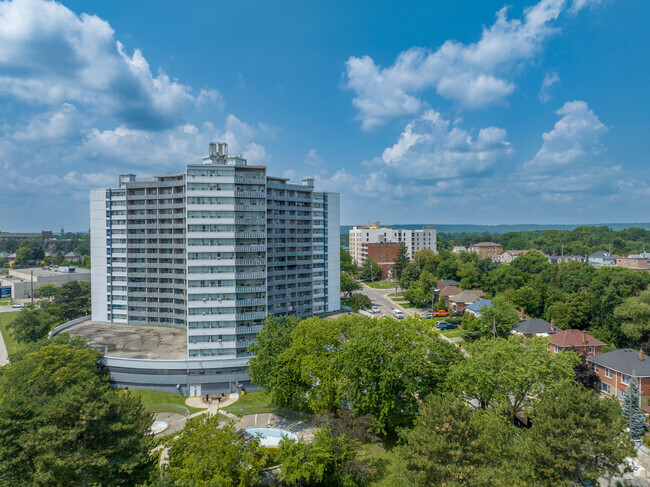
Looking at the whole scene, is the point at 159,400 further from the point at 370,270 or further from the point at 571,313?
the point at 370,270

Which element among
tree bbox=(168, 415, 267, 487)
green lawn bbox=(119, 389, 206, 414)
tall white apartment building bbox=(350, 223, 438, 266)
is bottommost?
green lawn bbox=(119, 389, 206, 414)

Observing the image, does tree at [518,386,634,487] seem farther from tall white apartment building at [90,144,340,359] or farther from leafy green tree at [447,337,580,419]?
tall white apartment building at [90,144,340,359]

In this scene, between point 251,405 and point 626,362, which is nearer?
point 251,405

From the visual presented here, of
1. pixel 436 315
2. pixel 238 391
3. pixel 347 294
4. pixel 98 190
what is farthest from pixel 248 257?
pixel 347 294

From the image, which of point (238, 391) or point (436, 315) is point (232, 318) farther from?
point (436, 315)

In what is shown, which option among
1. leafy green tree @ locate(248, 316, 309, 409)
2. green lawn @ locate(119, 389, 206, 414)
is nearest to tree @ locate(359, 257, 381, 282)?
leafy green tree @ locate(248, 316, 309, 409)

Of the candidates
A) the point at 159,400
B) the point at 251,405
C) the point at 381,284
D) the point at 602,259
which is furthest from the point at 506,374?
the point at 602,259
